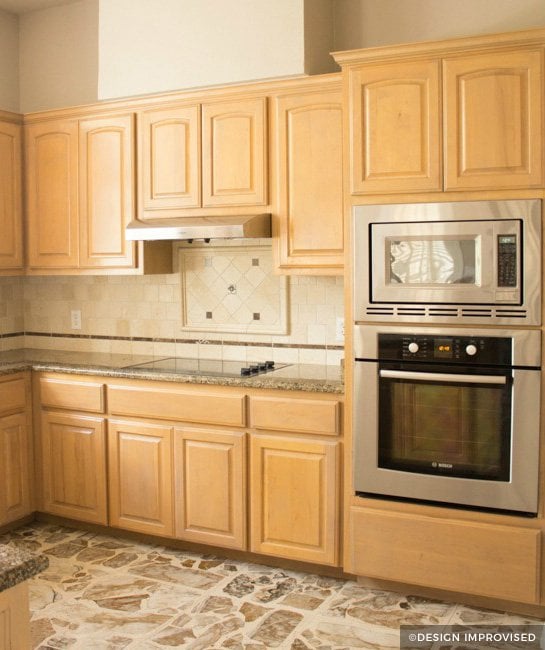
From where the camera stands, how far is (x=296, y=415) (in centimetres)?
338

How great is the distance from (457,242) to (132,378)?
1.74m

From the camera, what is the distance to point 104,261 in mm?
4156

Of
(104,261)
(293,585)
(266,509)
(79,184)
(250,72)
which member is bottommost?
(293,585)

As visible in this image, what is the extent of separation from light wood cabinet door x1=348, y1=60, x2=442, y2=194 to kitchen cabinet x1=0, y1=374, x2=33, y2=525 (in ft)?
7.03

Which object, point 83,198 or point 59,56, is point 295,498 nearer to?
point 83,198

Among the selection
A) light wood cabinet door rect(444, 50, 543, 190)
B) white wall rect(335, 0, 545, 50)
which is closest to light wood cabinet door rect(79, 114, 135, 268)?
white wall rect(335, 0, 545, 50)

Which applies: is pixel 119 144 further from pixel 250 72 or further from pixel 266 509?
pixel 266 509

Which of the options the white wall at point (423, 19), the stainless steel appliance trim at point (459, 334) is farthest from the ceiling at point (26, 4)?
the stainless steel appliance trim at point (459, 334)

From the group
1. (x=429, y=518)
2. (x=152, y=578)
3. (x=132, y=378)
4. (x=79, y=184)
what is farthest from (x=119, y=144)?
(x=429, y=518)

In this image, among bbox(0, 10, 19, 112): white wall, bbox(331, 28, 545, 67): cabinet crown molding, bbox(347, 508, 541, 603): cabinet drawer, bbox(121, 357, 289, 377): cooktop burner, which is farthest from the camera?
bbox(0, 10, 19, 112): white wall

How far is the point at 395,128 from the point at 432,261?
574 millimetres

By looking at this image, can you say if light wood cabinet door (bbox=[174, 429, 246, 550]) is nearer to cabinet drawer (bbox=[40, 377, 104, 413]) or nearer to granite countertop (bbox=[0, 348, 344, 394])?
granite countertop (bbox=[0, 348, 344, 394])

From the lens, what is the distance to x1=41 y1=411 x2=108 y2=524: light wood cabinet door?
12.8 feet

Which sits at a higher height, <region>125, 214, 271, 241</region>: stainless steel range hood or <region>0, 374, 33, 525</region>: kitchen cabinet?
<region>125, 214, 271, 241</region>: stainless steel range hood
